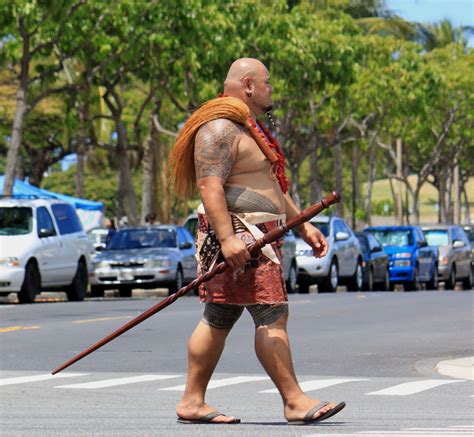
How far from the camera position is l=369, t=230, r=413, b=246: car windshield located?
40.8 metres

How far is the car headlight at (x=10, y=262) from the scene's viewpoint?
25.1 metres

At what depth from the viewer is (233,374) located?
12969 mm

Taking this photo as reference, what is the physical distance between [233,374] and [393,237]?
29320 millimetres

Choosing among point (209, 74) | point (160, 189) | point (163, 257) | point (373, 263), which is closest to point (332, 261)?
point (373, 263)

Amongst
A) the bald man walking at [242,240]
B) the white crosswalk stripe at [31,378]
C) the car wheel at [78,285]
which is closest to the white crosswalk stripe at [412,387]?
the white crosswalk stripe at [31,378]

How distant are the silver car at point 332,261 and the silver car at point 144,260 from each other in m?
3.81

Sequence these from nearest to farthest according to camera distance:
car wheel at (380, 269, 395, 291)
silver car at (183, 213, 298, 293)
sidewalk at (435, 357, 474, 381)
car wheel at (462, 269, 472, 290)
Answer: sidewalk at (435, 357, 474, 381) → silver car at (183, 213, 298, 293) → car wheel at (380, 269, 395, 291) → car wheel at (462, 269, 472, 290)

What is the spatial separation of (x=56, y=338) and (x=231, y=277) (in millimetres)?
8954

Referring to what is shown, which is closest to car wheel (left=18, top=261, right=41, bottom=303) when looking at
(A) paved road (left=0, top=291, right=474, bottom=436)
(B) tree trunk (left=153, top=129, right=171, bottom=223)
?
(A) paved road (left=0, top=291, right=474, bottom=436)

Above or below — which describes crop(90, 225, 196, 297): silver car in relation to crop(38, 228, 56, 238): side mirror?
below

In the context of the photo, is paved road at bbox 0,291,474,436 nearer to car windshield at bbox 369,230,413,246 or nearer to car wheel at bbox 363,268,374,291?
car wheel at bbox 363,268,374,291

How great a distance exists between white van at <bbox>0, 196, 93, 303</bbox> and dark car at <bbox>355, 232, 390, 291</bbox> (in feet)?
37.2

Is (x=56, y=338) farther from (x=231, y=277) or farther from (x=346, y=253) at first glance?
(x=346, y=253)

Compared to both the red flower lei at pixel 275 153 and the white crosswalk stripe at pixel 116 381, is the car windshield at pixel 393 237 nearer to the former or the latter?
the white crosswalk stripe at pixel 116 381
